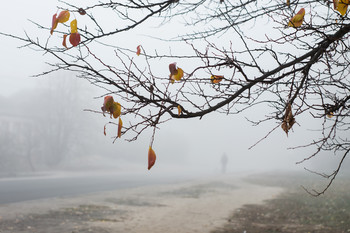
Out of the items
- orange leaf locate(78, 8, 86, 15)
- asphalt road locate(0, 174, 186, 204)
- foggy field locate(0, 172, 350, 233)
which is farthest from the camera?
asphalt road locate(0, 174, 186, 204)

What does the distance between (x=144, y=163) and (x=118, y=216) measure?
42.2 meters

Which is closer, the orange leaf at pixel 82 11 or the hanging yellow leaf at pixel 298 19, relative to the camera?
the hanging yellow leaf at pixel 298 19

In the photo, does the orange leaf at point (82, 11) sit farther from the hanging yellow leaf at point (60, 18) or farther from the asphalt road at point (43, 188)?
the asphalt road at point (43, 188)

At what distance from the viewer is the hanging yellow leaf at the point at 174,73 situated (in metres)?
2.62

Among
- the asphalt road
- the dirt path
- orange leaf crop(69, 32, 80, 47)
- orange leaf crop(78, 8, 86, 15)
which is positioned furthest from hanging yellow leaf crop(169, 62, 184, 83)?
the asphalt road

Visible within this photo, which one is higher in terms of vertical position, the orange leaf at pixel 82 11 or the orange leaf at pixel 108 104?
the orange leaf at pixel 82 11

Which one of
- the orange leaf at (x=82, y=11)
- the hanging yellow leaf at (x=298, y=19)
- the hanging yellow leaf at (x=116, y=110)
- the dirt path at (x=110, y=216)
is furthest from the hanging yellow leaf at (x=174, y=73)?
the dirt path at (x=110, y=216)

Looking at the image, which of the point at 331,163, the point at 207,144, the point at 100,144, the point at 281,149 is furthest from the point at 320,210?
the point at 281,149

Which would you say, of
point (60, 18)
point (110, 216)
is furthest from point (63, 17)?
point (110, 216)

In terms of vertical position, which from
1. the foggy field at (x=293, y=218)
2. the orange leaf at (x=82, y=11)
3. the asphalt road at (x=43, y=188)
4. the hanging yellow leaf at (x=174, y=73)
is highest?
the orange leaf at (x=82, y=11)

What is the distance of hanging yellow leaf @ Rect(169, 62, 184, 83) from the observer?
262 centimetres

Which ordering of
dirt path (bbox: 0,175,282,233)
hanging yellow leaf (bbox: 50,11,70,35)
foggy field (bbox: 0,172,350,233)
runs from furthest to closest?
foggy field (bbox: 0,172,350,233) < dirt path (bbox: 0,175,282,233) < hanging yellow leaf (bbox: 50,11,70,35)

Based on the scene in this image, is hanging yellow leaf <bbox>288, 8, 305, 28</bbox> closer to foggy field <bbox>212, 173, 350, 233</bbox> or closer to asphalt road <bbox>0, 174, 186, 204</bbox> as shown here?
foggy field <bbox>212, 173, 350, 233</bbox>

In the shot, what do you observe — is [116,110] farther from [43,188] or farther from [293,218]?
[43,188]
